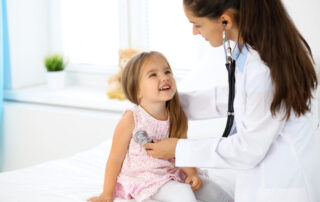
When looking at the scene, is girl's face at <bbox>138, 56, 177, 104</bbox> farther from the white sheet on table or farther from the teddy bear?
the teddy bear

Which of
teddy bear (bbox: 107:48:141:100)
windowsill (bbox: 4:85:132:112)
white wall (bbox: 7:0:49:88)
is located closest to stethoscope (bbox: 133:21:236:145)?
windowsill (bbox: 4:85:132:112)

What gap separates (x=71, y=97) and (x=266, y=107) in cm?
188

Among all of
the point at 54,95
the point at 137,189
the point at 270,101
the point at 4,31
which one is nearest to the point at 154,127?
the point at 137,189

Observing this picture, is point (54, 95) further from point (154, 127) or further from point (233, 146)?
point (233, 146)

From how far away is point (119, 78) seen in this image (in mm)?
2830

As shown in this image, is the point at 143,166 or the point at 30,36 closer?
the point at 143,166

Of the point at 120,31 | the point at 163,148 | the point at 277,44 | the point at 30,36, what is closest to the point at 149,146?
the point at 163,148

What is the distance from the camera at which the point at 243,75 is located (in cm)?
122

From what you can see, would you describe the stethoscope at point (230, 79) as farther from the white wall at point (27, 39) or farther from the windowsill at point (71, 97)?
the white wall at point (27, 39)

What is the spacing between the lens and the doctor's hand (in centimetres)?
136

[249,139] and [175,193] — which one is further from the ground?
[249,139]

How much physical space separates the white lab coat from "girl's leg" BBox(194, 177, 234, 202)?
0.71 ft

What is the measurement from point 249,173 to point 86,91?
6.46 feet

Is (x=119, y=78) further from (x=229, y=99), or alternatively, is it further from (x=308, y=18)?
(x=229, y=99)
